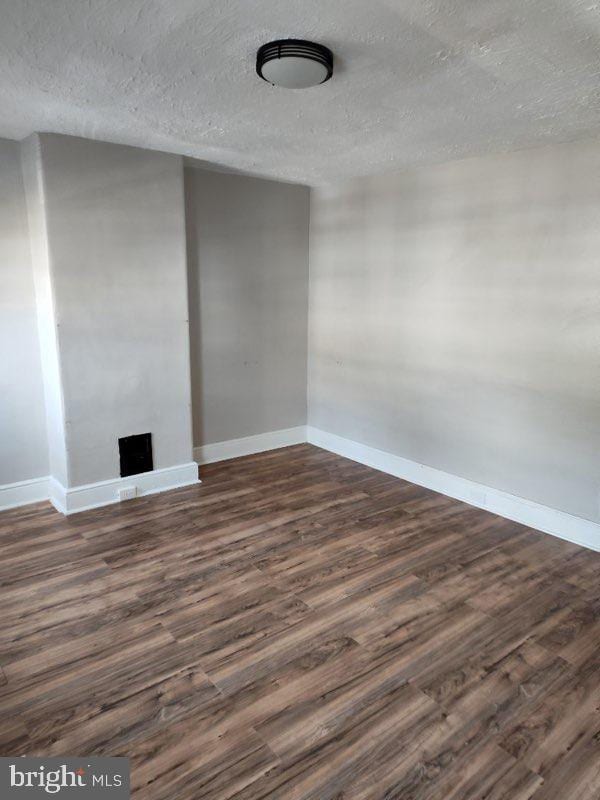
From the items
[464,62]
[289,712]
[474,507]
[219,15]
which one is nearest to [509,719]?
[289,712]

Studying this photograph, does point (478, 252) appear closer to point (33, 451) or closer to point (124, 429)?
point (124, 429)

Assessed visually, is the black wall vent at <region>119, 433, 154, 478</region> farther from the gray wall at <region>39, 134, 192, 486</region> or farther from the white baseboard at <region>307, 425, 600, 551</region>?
the white baseboard at <region>307, 425, 600, 551</region>

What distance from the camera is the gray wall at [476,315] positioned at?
301 cm

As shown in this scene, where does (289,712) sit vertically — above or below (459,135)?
below

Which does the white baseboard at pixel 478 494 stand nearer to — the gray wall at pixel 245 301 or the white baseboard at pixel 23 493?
the gray wall at pixel 245 301

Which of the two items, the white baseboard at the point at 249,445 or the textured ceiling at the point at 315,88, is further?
the white baseboard at the point at 249,445

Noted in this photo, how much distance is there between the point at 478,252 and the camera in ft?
11.3

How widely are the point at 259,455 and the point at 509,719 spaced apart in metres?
3.16

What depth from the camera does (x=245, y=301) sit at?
450 centimetres

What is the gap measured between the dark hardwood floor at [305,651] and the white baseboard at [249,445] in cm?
94

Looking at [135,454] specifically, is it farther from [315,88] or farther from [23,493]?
[315,88]

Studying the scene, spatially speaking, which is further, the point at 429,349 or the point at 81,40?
the point at 429,349

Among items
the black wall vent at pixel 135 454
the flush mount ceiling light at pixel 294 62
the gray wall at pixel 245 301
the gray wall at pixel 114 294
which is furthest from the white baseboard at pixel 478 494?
the flush mount ceiling light at pixel 294 62

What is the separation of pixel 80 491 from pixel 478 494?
2792mm
